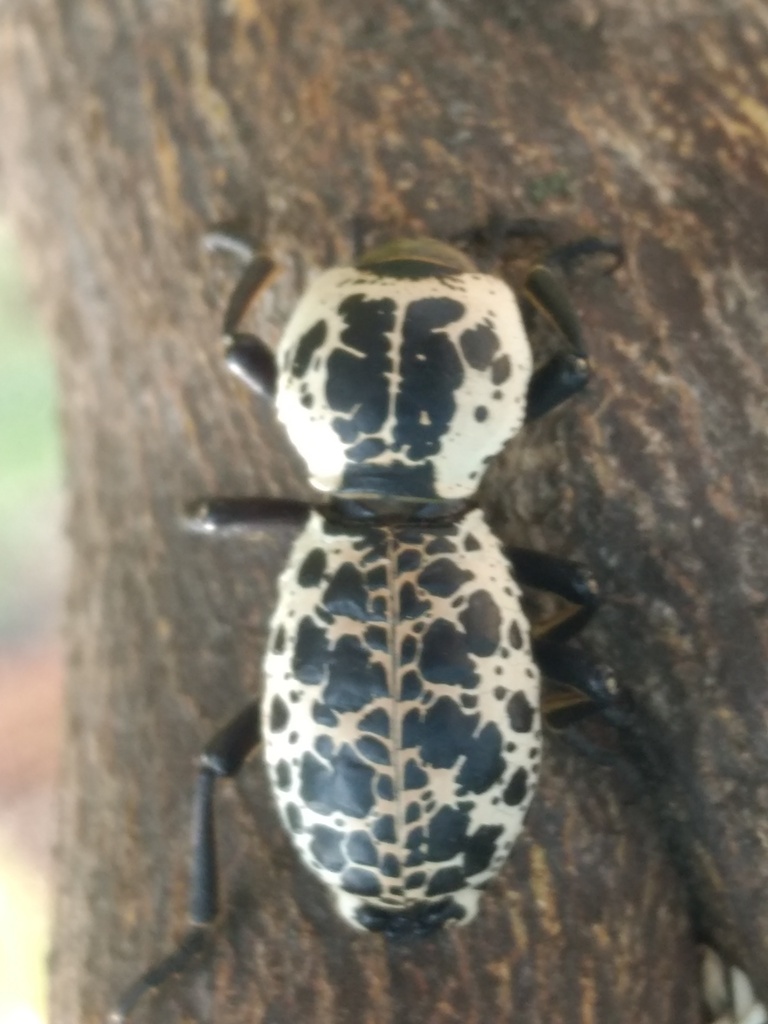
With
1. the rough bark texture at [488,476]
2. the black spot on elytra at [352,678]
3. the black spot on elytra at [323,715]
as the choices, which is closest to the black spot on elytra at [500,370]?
the rough bark texture at [488,476]

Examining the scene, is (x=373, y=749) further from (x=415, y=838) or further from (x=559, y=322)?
(x=559, y=322)

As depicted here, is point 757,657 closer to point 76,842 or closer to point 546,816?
point 546,816

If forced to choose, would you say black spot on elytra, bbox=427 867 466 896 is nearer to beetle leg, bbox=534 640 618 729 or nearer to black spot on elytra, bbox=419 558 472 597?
beetle leg, bbox=534 640 618 729

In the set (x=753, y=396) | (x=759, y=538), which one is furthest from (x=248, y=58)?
(x=759, y=538)

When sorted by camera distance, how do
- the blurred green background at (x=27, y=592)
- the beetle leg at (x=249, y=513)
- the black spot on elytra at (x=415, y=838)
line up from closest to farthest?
the black spot on elytra at (x=415, y=838) → the beetle leg at (x=249, y=513) → the blurred green background at (x=27, y=592)

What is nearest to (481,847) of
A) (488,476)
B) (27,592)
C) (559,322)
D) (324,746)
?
(324,746)

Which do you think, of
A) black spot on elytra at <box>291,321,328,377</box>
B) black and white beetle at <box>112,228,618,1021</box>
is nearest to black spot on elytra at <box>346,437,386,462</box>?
black and white beetle at <box>112,228,618,1021</box>

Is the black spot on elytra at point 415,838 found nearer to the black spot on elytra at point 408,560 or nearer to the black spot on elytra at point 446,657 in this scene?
the black spot on elytra at point 446,657
